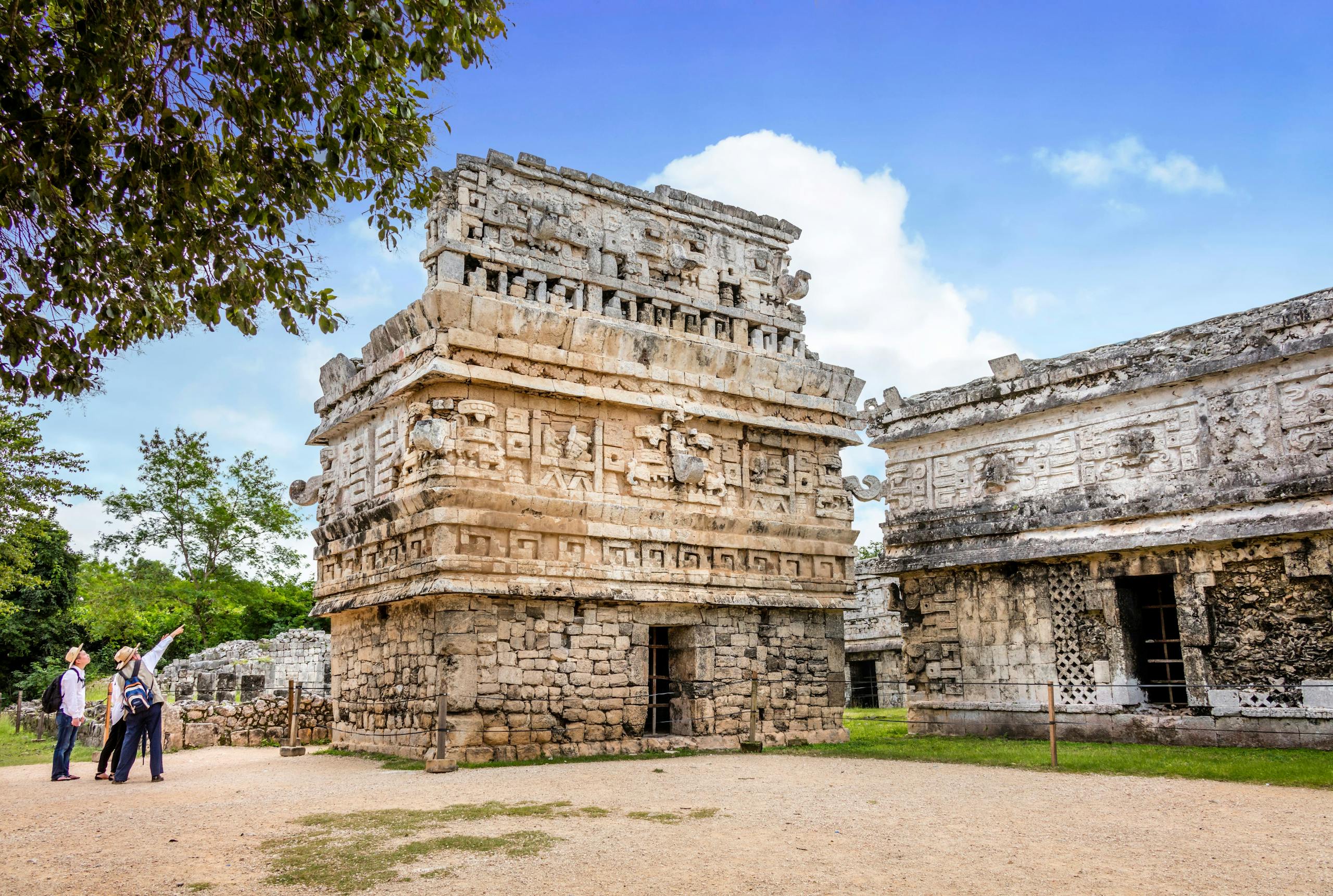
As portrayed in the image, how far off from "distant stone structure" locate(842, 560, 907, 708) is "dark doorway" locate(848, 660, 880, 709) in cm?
1

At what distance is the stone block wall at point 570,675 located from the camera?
11.2 meters

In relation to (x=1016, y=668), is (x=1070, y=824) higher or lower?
lower

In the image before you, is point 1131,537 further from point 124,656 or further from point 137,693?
point 124,656

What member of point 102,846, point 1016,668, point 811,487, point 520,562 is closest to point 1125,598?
point 1016,668

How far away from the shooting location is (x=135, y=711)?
406 inches

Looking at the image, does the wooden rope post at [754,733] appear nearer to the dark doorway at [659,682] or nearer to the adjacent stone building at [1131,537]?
the dark doorway at [659,682]

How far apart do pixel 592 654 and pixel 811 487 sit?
14.6ft

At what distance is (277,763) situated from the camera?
39.6ft

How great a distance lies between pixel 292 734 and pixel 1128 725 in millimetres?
11087

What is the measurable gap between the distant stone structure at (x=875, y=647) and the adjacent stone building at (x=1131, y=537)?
6.49m

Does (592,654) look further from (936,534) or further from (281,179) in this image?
(281,179)

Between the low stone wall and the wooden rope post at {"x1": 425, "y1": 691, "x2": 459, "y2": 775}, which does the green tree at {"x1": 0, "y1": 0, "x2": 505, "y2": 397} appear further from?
the low stone wall

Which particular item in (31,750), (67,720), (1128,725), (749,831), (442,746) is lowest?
(31,750)

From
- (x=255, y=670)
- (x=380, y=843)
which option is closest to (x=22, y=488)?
(x=255, y=670)
